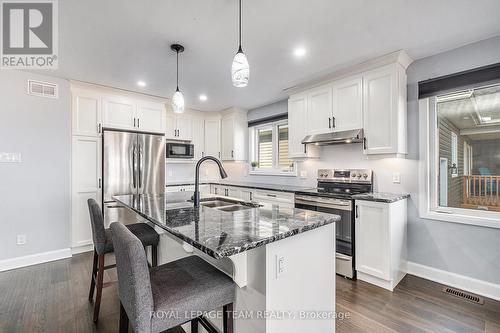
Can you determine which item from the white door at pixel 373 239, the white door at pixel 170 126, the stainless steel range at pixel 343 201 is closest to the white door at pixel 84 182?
the white door at pixel 170 126

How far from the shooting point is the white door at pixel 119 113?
12.0ft

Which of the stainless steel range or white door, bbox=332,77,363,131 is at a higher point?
white door, bbox=332,77,363,131

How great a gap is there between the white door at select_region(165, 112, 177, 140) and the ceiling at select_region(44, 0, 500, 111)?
142 cm

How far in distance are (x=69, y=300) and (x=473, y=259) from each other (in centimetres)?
401

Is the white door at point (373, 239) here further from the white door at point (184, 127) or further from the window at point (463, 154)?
the white door at point (184, 127)

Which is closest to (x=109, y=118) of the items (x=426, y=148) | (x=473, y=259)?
(x=426, y=148)

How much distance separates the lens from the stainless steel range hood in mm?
2809

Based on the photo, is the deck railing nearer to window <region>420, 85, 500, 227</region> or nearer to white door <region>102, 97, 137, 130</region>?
window <region>420, 85, 500, 227</region>

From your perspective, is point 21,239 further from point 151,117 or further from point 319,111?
point 319,111

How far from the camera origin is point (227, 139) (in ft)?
16.4

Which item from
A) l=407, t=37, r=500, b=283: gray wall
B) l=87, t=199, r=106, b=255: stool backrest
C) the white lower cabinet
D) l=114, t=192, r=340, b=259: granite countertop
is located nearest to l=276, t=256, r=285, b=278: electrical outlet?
l=114, t=192, r=340, b=259: granite countertop

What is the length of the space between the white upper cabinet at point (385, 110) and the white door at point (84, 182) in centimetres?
385

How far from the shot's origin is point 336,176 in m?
3.33

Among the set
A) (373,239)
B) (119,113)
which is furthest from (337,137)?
(119,113)
